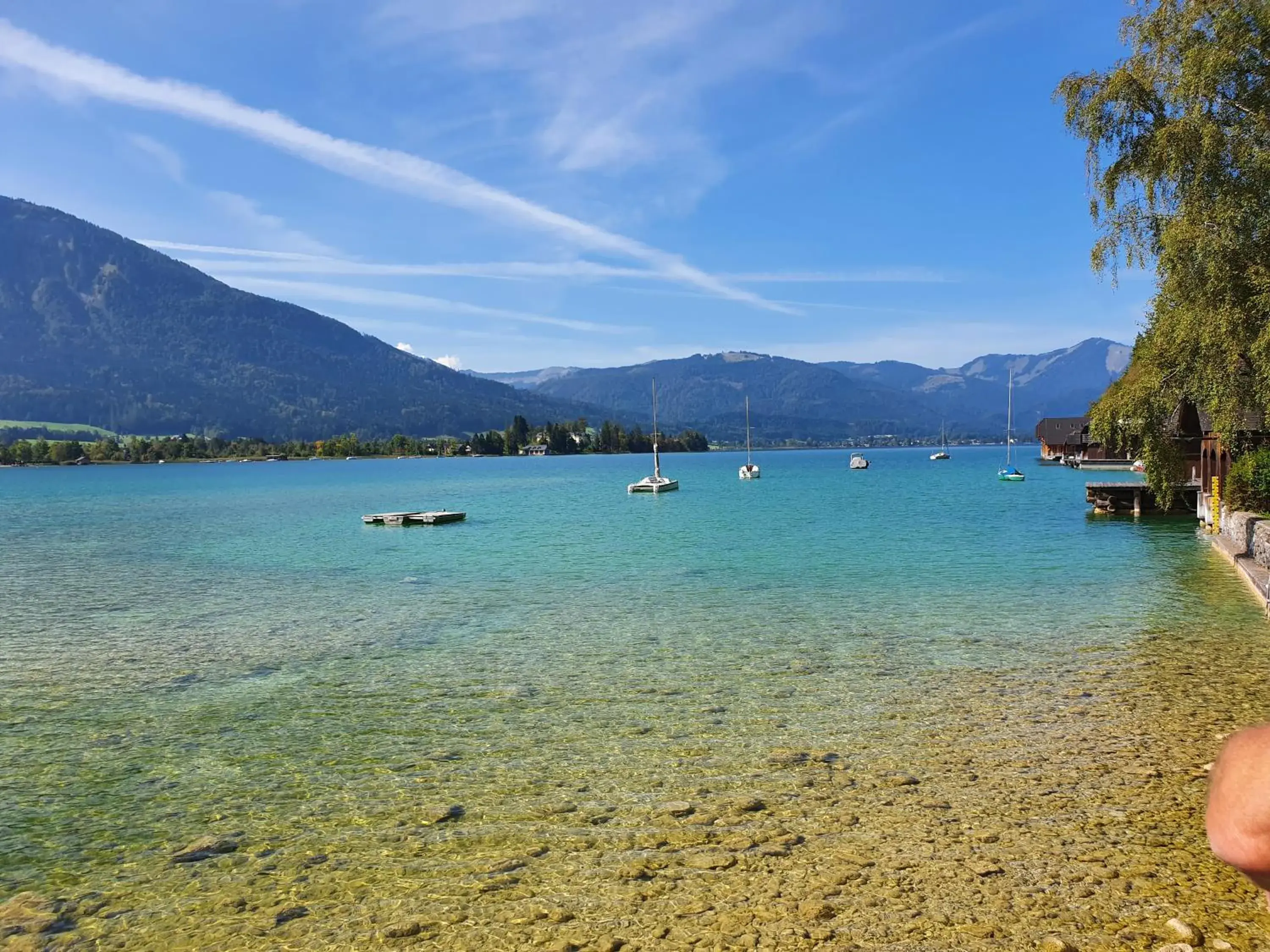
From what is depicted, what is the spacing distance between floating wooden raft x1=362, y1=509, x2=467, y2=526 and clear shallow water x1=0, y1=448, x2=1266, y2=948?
60.2ft

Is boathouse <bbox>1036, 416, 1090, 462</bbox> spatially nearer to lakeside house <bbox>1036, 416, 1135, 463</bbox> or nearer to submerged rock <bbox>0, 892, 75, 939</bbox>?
lakeside house <bbox>1036, 416, 1135, 463</bbox>

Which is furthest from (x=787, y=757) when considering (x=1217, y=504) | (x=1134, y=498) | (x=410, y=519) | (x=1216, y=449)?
(x=1134, y=498)

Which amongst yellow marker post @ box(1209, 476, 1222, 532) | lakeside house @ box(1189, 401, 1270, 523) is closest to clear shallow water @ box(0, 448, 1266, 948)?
yellow marker post @ box(1209, 476, 1222, 532)

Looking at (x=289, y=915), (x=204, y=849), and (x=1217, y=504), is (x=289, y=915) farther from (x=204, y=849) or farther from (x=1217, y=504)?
(x=1217, y=504)

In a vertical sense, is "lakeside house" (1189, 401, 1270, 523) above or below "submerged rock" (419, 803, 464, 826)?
above

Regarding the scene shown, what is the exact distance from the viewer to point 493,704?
13352 millimetres

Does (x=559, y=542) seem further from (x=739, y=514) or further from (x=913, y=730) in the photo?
(x=913, y=730)

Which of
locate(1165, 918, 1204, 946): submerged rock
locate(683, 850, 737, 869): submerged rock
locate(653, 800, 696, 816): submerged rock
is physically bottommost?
locate(653, 800, 696, 816): submerged rock

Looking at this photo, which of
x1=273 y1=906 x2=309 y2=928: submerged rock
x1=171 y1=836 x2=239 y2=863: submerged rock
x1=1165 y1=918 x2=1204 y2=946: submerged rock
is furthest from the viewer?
x1=171 y1=836 x2=239 y2=863: submerged rock

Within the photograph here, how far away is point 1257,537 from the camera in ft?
80.5

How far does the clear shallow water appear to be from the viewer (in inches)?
308

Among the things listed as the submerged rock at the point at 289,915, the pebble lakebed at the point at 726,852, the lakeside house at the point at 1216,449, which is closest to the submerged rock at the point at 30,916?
the pebble lakebed at the point at 726,852

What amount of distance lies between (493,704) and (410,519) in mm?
42927

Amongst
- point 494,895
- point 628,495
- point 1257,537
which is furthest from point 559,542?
point 628,495
